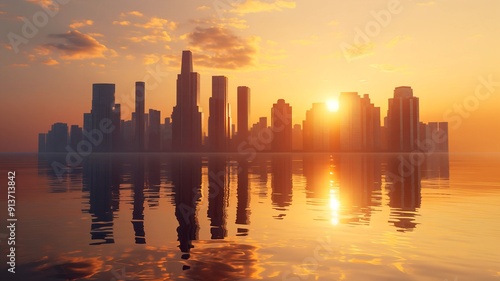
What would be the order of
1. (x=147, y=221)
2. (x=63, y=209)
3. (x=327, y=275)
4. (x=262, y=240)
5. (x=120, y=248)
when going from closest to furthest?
(x=327, y=275) < (x=120, y=248) < (x=262, y=240) < (x=147, y=221) < (x=63, y=209)

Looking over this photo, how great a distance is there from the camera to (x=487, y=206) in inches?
1417

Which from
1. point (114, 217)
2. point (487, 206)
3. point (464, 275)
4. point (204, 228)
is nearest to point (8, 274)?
point (204, 228)

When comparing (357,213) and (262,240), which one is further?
(357,213)

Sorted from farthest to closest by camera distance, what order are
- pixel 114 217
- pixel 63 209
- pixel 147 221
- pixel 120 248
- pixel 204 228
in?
pixel 63 209
pixel 114 217
pixel 147 221
pixel 204 228
pixel 120 248

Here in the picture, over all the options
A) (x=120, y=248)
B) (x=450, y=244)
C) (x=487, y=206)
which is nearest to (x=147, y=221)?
(x=120, y=248)

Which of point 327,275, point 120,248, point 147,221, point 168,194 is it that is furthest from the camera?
point 168,194

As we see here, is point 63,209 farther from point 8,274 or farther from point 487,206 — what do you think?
point 487,206

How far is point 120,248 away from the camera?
20.8 meters

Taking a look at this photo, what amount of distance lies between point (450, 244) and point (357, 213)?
1085 centimetres

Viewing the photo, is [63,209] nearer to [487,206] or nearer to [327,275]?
[327,275]

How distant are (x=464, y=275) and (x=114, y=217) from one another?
23710 mm

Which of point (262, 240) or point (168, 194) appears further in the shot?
point (168, 194)

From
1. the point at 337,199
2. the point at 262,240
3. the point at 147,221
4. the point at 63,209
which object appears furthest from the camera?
the point at 337,199

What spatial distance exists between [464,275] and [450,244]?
5.81m
